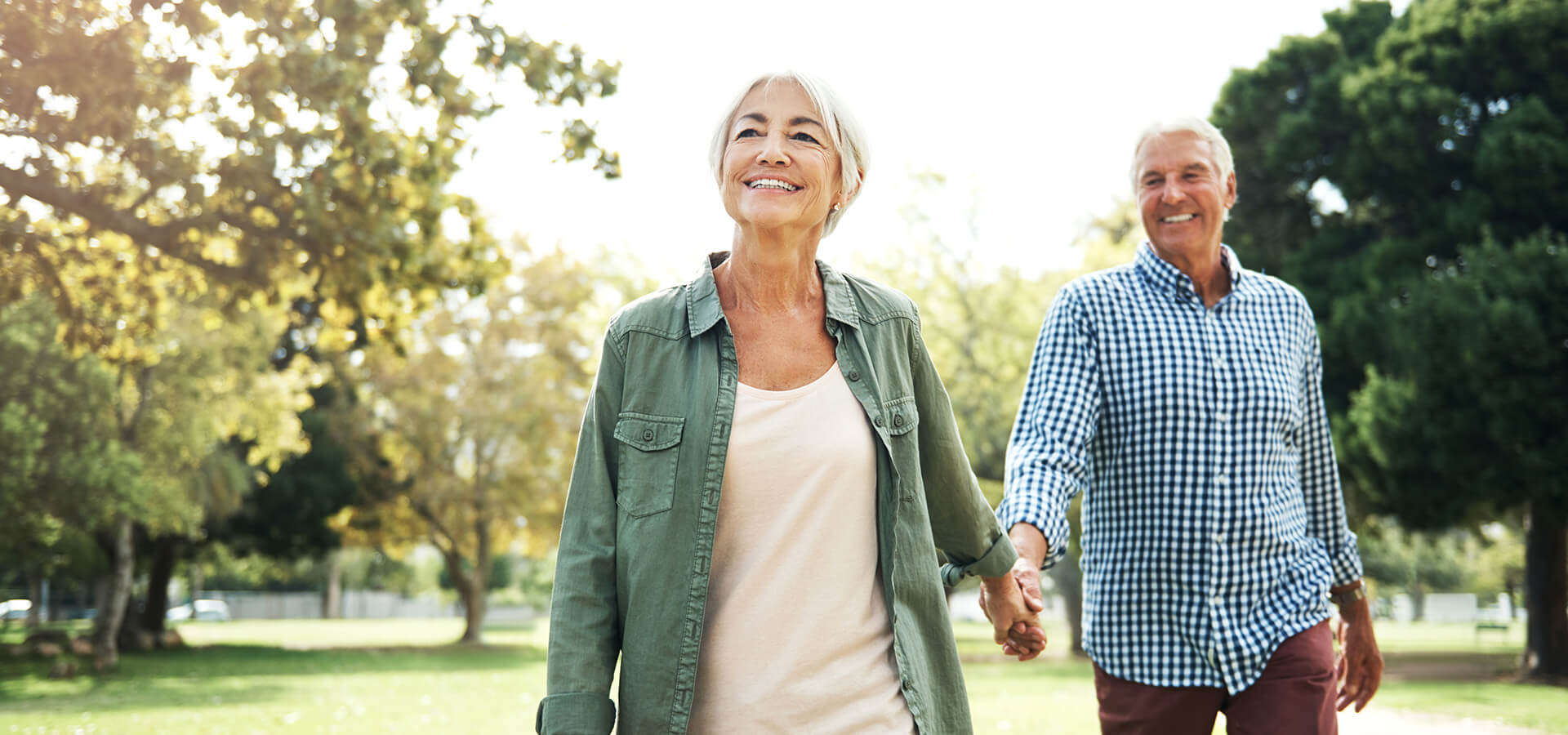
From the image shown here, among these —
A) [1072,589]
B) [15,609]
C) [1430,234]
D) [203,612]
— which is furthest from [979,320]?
[203,612]

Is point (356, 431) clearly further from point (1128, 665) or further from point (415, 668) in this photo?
point (1128, 665)

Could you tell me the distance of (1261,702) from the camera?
10.9ft

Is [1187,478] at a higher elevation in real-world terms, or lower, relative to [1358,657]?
higher

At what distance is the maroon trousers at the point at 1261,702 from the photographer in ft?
10.8

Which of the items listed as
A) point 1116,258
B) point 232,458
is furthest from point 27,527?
point 1116,258

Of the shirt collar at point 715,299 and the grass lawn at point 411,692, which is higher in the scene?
the shirt collar at point 715,299

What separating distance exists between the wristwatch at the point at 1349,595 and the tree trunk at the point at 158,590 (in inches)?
1512

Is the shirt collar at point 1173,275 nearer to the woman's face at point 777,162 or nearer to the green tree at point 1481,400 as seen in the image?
the woman's face at point 777,162

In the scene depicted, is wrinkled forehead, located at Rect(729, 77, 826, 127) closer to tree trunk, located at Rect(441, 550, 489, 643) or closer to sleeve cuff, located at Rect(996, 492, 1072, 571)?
sleeve cuff, located at Rect(996, 492, 1072, 571)

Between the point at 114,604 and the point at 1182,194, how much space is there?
96.2 ft

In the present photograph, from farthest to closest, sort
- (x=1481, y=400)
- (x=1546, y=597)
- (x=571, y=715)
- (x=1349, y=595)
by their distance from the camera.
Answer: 1. (x=1546, y=597)
2. (x=1481, y=400)
3. (x=1349, y=595)
4. (x=571, y=715)

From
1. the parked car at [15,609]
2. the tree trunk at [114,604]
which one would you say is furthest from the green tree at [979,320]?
the parked car at [15,609]

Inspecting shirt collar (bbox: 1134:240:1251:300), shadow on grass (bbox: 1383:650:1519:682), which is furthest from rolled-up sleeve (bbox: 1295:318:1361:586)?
shadow on grass (bbox: 1383:650:1519:682)

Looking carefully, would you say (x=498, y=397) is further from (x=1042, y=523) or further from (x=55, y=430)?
(x=1042, y=523)
